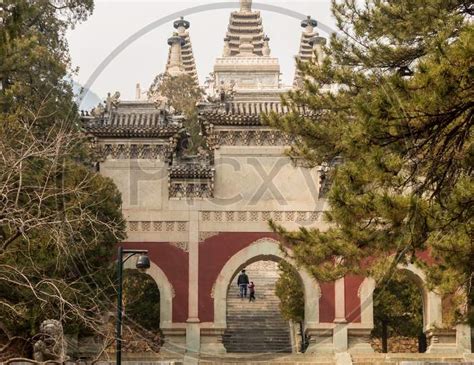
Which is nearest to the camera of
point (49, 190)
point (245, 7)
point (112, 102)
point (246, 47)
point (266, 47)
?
point (49, 190)

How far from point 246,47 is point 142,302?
36882mm

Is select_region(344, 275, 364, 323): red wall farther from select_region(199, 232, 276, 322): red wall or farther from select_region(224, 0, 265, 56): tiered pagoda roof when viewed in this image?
select_region(224, 0, 265, 56): tiered pagoda roof

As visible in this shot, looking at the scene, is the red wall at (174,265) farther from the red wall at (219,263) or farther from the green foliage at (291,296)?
the green foliage at (291,296)

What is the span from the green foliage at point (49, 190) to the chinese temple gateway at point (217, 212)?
52.0 inches

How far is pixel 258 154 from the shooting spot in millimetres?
27312

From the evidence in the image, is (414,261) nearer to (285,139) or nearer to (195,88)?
(285,139)

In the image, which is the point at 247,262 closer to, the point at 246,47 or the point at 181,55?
the point at 246,47

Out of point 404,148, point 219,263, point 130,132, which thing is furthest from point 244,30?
point 404,148

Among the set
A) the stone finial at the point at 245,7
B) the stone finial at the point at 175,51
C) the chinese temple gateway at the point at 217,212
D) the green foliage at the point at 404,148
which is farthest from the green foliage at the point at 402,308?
the stone finial at the point at 245,7

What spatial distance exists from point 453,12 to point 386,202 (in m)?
3.63

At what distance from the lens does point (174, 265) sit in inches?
1051

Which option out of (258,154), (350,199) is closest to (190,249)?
(258,154)

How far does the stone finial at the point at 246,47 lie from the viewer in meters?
64.6

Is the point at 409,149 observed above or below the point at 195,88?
below
